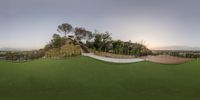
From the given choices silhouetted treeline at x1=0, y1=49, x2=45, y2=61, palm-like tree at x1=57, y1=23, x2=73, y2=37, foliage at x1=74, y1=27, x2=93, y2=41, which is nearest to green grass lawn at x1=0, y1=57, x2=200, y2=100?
silhouetted treeline at x1=0, y1=49, x2=45, y2=61

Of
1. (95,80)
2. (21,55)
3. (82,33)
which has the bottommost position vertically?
(95,80)

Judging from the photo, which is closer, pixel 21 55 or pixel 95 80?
pixel 95 80

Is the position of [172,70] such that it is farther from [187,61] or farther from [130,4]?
[130,4]

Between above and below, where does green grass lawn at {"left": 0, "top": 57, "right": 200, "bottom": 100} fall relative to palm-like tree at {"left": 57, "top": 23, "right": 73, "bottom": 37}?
below

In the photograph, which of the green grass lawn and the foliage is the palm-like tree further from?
the green grass lawn

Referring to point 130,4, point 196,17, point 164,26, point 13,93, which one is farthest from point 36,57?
point 196,17

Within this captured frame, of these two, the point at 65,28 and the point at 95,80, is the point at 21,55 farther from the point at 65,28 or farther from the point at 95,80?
the point at 95,80

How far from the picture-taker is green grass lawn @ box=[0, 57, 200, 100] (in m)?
4.90

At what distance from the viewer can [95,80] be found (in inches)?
198

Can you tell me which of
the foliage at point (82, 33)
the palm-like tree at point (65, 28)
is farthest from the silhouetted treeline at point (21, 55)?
the foliage at point (82, 33)

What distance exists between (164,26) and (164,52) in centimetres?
39

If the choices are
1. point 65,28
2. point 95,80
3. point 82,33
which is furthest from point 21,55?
point 95,80

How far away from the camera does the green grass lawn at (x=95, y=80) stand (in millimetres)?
4902

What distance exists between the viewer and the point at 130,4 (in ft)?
17.2
